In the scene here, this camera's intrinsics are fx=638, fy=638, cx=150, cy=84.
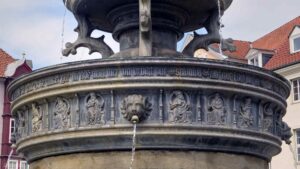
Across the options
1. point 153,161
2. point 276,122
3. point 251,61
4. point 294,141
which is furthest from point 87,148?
point 251,61

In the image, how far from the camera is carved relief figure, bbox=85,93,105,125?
805 centimetres

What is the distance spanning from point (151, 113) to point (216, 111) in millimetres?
843

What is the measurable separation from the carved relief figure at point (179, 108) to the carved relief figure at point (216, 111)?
11.2 inches

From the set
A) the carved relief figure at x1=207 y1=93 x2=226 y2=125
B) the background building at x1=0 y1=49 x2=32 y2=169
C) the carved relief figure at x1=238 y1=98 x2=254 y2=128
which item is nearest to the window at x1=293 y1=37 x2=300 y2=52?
the background building at x1=0 y1=49 x2=32 y2=169

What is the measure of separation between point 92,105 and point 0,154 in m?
40.6

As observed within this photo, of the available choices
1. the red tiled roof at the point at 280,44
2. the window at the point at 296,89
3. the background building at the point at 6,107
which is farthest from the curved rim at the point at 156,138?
the background building at the point at 6,107

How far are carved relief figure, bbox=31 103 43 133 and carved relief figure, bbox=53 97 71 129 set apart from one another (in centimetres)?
29

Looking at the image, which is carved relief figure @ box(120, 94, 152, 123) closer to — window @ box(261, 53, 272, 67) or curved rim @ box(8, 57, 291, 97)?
curved rim @ box(8, 57, 291, 97)

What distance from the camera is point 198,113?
26.3 ft

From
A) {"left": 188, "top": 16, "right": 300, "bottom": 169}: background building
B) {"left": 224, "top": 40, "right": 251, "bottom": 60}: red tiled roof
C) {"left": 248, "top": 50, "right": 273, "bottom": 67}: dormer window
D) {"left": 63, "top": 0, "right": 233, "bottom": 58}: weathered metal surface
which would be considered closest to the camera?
{"left": 63, "top": 0, "right": 233, "bottom": 58}: weathered metal surface

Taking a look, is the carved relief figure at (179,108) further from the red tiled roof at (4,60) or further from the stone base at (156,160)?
the red tiled roof at (4,60)

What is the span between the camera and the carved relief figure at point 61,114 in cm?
827

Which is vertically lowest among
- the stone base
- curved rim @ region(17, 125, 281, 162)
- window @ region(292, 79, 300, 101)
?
the stone base

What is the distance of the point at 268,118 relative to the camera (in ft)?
28.8
